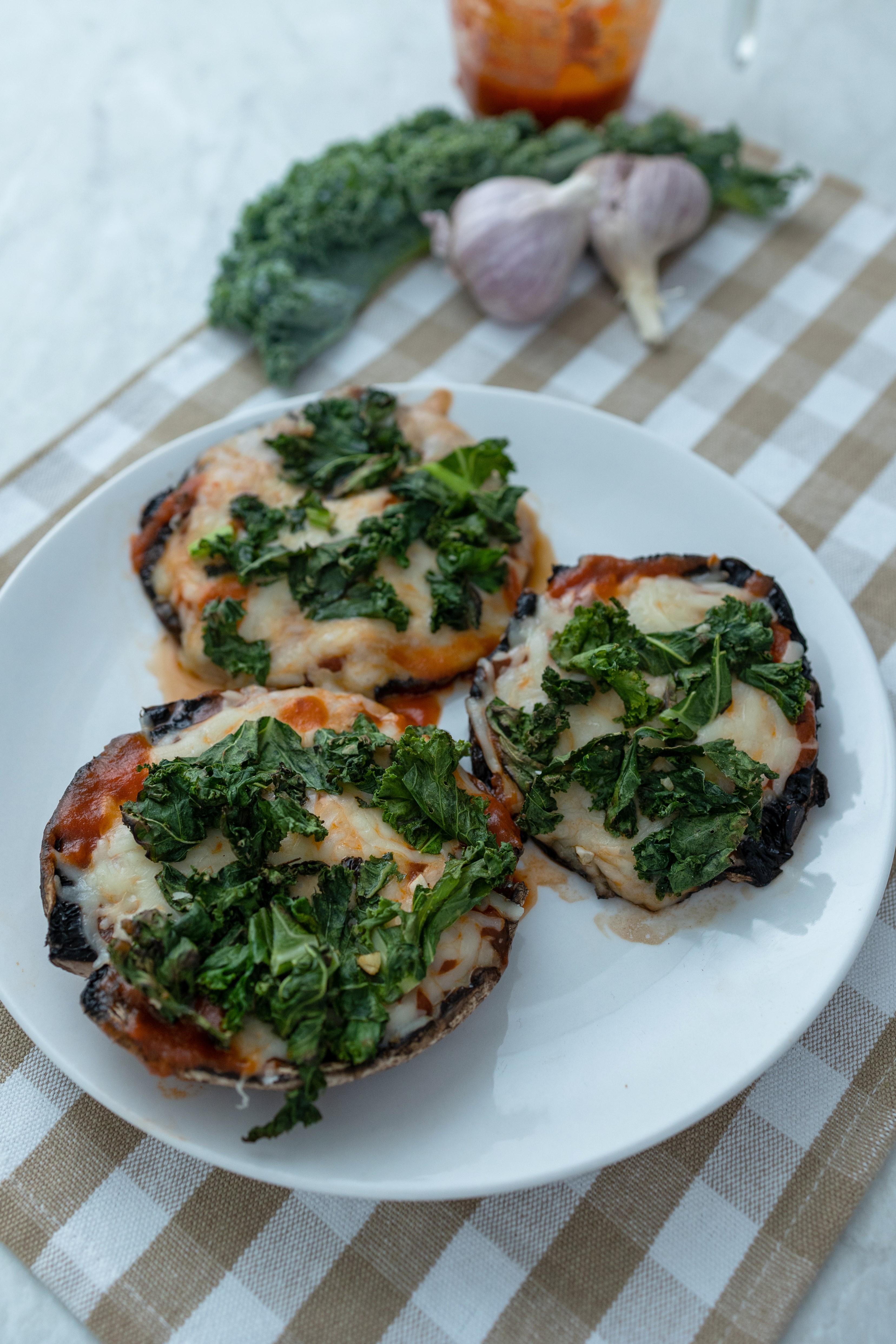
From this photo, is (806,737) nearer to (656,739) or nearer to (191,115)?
(656,739)

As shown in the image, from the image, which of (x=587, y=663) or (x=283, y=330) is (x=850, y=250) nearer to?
(x=283, y=330)

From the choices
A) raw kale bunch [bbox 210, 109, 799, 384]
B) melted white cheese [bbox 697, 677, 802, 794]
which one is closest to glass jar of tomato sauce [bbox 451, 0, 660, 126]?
raw kale bunch [bbox 210, 109, 799, 384]

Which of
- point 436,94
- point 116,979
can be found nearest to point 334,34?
point 436,94

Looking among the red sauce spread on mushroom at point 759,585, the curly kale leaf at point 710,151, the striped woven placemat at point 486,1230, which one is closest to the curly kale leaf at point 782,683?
the red sauce spread on mushroom at point 759,585

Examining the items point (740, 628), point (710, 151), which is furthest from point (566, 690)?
point (710, 151)

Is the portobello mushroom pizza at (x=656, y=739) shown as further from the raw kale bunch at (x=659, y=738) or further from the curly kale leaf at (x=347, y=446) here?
the curly kale leaf at (x=347, y=446)

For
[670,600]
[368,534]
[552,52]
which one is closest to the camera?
[670,600]
